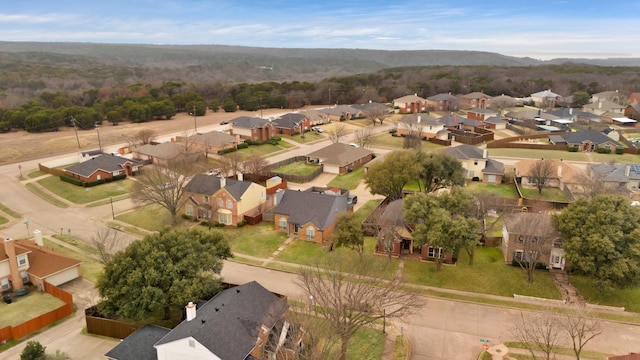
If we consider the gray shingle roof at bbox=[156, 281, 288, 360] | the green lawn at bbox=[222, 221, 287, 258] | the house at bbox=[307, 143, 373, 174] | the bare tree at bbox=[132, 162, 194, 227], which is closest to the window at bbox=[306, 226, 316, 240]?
the green lawn at bbox=[222, 221, 287, 258]

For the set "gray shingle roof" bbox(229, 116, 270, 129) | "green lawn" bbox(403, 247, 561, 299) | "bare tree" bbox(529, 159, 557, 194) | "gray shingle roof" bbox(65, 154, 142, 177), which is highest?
"gray shingle roof" bbox(229, 116, 270, 129)

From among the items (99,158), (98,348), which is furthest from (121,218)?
(98,348)

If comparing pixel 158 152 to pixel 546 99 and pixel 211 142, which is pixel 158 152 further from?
pixel 546 99

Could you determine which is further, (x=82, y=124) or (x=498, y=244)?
(x=82, y=124)

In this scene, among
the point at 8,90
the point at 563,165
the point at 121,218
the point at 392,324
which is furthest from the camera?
the point at 8,90

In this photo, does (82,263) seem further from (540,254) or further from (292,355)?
(540,254)

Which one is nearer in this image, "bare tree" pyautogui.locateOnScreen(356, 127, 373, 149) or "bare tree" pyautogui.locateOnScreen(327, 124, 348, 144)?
"bare tree" pyautogui.locateOnScreen(356, 127, 373, 149)

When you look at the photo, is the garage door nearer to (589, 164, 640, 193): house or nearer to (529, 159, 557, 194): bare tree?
(529, 159, 557, 194): bare tree
